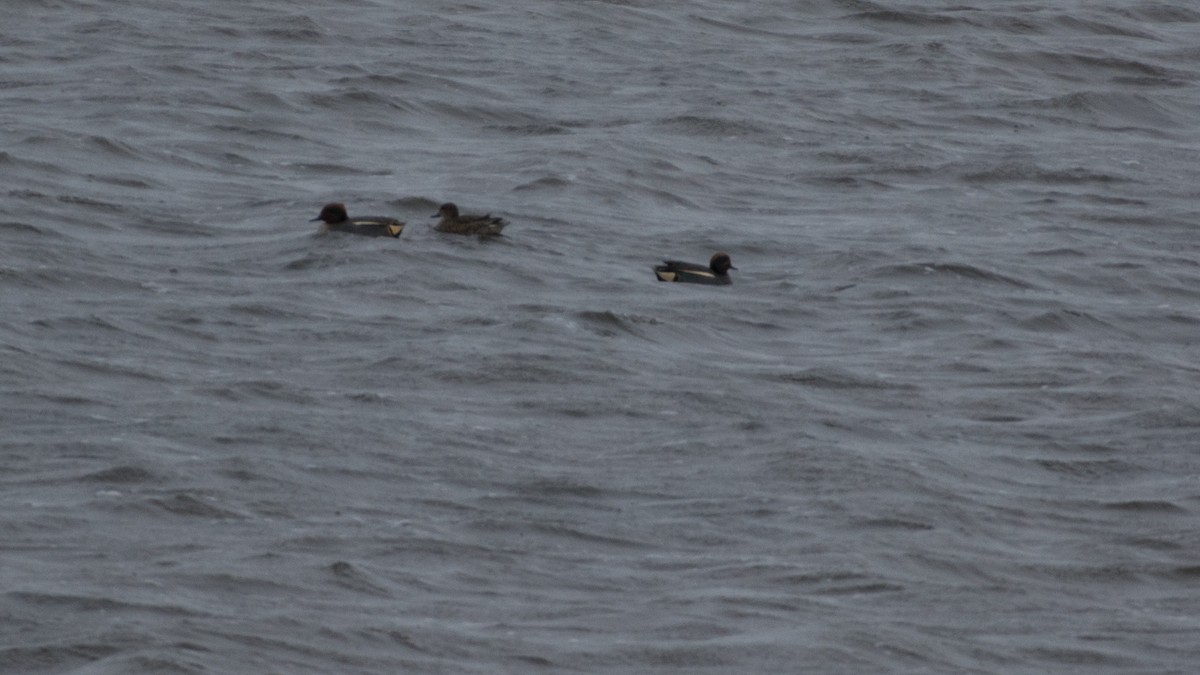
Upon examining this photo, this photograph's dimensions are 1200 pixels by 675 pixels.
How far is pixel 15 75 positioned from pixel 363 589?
51.5ft

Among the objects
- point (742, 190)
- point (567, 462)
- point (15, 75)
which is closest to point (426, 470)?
point (567, 462)

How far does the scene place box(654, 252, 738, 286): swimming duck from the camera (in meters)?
Answer: 20.0

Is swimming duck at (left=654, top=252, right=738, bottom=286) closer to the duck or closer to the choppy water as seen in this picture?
the choppy water

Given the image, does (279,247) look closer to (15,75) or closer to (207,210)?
(207,210)

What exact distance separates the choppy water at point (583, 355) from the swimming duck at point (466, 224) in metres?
0.22

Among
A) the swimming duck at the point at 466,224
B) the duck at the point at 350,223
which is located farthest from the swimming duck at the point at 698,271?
the duck at the point at 350,223

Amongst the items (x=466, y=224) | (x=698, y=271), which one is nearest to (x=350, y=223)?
(x=466, y=224)

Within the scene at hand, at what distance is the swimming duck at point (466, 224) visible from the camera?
20.9 m

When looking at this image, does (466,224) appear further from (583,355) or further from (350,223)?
(583,355)

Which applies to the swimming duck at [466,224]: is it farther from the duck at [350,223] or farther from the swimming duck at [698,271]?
the swimming duck at [698,271]

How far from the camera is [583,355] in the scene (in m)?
17.8

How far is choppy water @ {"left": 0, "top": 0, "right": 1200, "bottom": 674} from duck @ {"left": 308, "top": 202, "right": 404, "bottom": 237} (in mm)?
288

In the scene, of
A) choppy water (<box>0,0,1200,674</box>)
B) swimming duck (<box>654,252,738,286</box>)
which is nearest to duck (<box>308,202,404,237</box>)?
choppy water (<box>0,0,1200,674</box>)

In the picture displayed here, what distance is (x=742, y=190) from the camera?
2452cm
